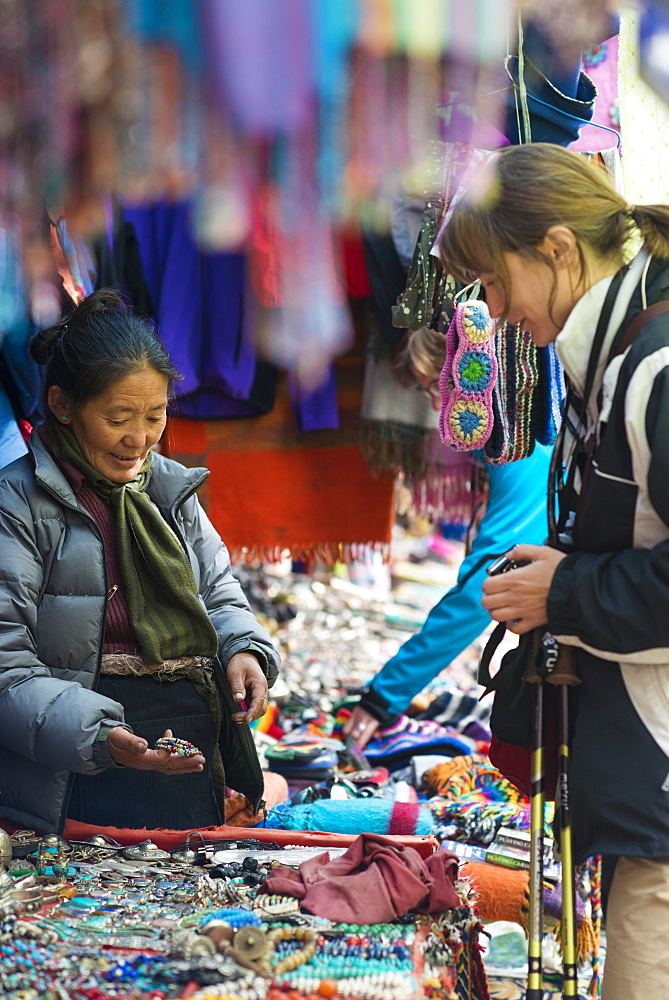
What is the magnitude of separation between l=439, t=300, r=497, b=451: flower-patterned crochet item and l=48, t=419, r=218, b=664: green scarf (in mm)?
Result: 942

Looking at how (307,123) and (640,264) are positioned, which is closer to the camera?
(307,123)

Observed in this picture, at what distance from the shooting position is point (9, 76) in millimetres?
1177

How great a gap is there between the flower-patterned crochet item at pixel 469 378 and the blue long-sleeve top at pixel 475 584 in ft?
2.36

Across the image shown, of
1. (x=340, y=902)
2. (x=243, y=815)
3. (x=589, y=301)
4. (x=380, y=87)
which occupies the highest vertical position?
(x=380, y=87)

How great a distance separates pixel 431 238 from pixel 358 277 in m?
0.83

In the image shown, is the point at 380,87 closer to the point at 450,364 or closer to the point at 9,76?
the point at 9,76

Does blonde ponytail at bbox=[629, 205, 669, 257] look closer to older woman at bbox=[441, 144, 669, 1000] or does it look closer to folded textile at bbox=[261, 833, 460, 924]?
older woman at bbox=[441, 144, 669, 1000]

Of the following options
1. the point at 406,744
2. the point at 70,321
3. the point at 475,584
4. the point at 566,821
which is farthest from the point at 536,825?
the point at 406,744

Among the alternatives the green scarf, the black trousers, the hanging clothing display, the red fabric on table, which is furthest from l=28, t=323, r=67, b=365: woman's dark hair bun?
the hanging clothing display

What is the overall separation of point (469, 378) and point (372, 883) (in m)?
1.49

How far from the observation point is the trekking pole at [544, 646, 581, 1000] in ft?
5.45

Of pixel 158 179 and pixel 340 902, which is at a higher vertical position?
pixel 158 179

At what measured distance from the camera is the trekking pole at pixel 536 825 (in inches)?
66.9

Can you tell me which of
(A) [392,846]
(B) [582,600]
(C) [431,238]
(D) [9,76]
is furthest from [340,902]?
(C) [431,238]
